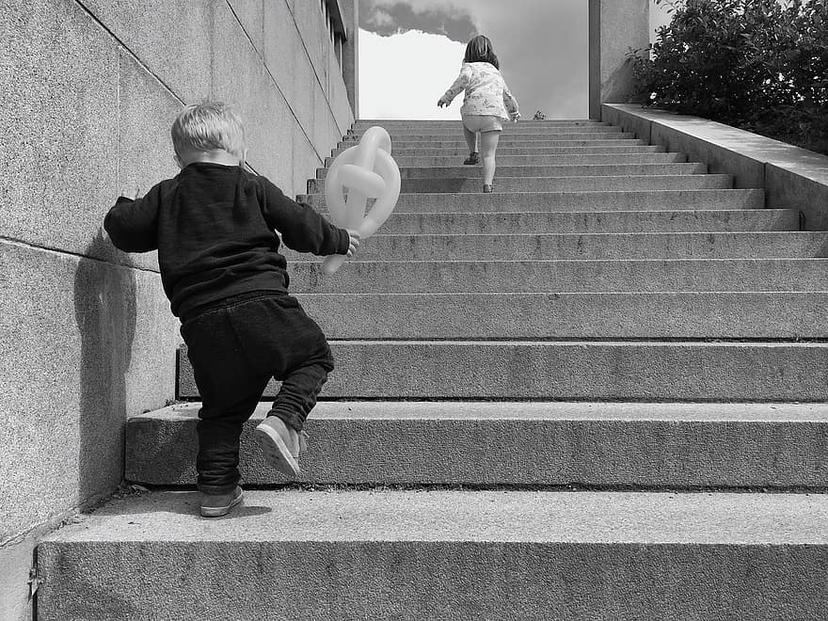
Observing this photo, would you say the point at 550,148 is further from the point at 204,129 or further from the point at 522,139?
the point at 204,129

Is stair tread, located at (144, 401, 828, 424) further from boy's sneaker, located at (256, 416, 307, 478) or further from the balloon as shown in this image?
the balloon

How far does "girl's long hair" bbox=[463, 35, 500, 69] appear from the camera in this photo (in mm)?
7301

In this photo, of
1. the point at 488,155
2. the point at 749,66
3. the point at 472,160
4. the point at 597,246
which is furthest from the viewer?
the point at 749,66

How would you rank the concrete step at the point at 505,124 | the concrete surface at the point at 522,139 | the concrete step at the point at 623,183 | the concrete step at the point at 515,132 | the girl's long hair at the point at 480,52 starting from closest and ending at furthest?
the concrete step at the point at 623,183
the girl's long hair at the point at 480,52
the concrete surface at the point at 522,139
the concrete step at the point at 515,132
the concrete step at the point at 505,124

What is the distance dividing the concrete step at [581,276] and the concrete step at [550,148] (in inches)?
166

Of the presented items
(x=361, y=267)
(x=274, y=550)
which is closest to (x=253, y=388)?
(x=274, y=550)

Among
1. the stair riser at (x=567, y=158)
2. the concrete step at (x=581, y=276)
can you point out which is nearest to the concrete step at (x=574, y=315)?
the concrete step at (x=581, y=276)

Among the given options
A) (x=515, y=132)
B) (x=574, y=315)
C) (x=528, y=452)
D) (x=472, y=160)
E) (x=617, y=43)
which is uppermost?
(x=617, y=43)

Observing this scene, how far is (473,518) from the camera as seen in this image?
2.41m

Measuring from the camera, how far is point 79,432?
2.38 meters

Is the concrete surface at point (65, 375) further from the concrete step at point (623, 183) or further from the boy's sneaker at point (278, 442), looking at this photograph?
the concrete step at point (623, 183)

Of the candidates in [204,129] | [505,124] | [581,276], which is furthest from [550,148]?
[204,129]

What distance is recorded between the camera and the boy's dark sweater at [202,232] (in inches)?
93.7

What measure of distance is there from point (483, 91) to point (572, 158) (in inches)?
54.3
